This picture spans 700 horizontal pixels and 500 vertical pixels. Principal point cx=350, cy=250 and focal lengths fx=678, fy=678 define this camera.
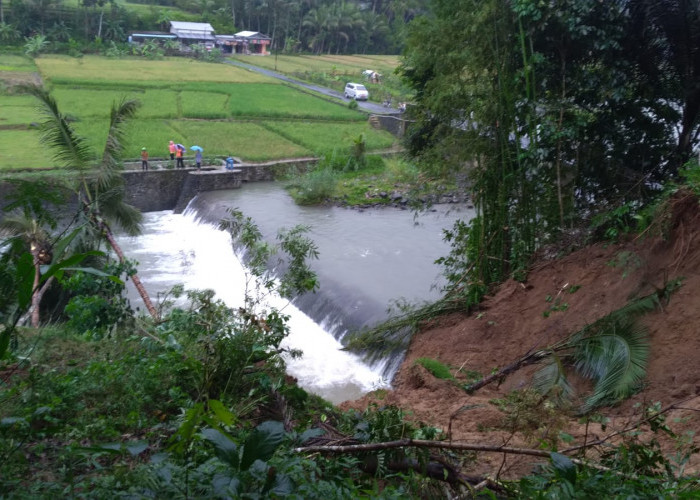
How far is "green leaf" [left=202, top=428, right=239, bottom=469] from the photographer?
2.28 metres

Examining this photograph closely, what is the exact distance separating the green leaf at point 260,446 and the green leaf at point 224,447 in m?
0.03

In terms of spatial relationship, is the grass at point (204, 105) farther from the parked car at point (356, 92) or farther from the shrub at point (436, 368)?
the shrub at point (436, 368)

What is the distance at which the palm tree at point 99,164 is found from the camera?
9.39 m

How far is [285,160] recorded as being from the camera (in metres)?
19.9

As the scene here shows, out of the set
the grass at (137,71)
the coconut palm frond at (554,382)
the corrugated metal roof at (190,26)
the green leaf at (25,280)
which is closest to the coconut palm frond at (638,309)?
the coconut palm frond at (554,382)

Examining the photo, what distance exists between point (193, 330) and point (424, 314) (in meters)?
4.20

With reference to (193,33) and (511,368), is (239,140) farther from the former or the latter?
(193,33)

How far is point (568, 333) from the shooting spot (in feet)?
24.5

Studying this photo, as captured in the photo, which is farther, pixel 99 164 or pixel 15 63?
pixel 15 63

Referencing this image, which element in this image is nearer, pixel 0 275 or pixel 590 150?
pixel 0 275

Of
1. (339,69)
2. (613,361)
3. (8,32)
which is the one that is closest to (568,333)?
(613,361)

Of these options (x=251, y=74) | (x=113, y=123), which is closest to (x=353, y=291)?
(x=113, y=123)

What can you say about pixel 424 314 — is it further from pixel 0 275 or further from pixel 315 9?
pixel 315 9

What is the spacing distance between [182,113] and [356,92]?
10037mm
